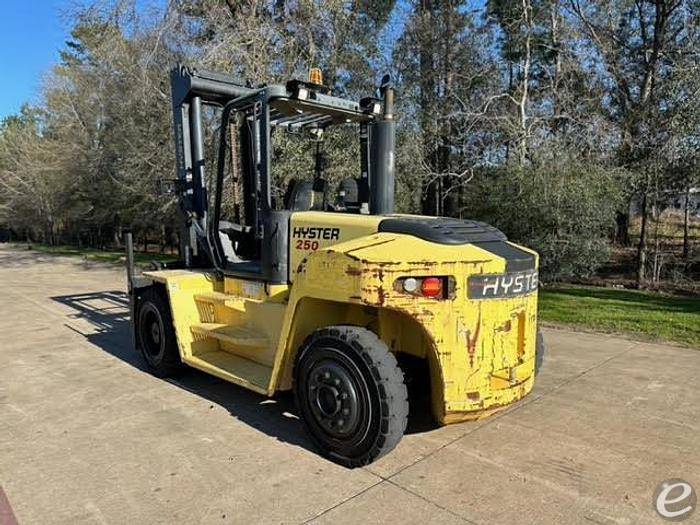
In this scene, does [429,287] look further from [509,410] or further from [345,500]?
[509,410]

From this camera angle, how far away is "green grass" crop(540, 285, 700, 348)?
766 centimetres

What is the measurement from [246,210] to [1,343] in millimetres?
4508

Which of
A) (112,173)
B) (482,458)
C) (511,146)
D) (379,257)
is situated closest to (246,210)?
(379,257)

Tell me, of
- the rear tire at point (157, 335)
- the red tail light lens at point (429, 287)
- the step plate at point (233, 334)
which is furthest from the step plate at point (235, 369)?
the red tail light lens at point (429, 287)

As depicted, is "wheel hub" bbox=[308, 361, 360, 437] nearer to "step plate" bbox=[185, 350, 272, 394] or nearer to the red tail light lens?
"step plate" bbox=[185, 350, 272, 394]

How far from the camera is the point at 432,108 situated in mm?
14836

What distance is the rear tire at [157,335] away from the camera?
551 cm

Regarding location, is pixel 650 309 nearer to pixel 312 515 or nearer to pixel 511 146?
pixel 511 146

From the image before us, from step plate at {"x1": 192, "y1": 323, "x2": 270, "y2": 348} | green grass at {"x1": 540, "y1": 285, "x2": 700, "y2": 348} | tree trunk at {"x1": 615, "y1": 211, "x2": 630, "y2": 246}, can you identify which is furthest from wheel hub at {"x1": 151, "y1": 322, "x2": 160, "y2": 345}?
tree trunk at {"x1": 615, "y1": 211, "x2": 630, "y2": 246}

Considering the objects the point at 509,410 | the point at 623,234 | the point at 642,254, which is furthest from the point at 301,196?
the point at 623,234

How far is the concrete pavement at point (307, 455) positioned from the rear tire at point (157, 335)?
18cm

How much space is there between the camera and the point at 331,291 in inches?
141

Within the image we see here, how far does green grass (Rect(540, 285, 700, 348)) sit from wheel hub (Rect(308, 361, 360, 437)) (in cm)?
550

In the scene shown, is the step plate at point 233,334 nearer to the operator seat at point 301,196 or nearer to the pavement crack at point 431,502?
the operator seat at point 301,196
